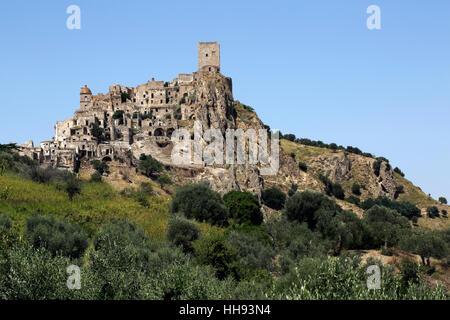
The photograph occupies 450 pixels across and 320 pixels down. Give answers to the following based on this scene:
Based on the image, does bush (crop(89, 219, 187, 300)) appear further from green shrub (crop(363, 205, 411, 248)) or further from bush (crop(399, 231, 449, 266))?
green shrub (crop(363, 205, 411, 248))

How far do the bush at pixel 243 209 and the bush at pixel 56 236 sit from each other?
28.1m

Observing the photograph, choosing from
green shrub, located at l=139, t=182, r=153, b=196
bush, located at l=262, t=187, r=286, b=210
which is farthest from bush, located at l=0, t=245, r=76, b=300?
bush, located at l=262, t=187, r=286, b=210

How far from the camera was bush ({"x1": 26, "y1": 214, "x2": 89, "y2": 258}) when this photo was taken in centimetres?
4434

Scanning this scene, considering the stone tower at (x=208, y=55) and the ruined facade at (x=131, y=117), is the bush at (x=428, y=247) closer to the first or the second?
the ruined facade at (x=131, y=117)

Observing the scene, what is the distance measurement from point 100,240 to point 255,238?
17331mm

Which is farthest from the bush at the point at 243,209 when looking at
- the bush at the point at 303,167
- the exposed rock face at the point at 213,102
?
Result: the bush at the point at 303,167

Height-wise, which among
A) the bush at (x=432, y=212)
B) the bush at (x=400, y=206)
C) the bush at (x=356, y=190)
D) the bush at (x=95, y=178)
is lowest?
the bush at (x=432, y=212)

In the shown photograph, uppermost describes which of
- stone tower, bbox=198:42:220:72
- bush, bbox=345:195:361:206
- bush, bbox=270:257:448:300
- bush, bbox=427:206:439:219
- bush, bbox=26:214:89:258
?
stone tower, bbox=198:42:220:72

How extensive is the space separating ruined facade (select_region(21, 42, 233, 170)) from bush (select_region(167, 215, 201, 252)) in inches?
1700

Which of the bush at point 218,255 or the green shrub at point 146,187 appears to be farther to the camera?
the green shrub at point 146,187

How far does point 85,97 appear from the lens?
133500 mm

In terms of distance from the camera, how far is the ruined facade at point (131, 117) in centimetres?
10066

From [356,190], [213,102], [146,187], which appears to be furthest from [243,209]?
[356,190]
